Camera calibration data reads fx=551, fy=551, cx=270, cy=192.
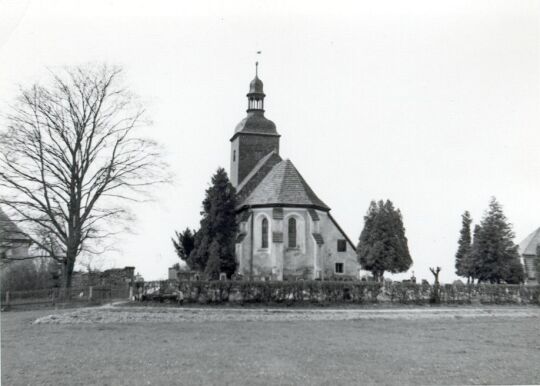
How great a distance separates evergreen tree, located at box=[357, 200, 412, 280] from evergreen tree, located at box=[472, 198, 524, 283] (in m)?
6.38

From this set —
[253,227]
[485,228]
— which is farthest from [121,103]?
[485,228]

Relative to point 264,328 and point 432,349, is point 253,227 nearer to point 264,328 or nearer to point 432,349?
point 264,328

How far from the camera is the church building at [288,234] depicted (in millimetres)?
37844

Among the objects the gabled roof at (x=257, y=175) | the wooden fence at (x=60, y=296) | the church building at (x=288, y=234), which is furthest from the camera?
→ the gabled roof at (x=257, y=175)

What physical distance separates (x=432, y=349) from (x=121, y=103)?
71.5ft

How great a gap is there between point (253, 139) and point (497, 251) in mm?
21986

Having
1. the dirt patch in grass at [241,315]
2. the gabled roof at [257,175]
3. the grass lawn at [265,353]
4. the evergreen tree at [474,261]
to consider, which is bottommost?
the grass lawn at [265,353]

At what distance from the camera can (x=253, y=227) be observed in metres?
39.2

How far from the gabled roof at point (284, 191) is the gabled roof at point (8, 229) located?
1608cm

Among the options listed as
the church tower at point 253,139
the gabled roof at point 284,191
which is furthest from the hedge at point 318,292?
the church tower at point 253,139

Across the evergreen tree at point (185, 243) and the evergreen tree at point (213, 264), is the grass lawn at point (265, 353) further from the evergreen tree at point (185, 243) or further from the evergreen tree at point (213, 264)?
the evergreen tree at point (185, 243)

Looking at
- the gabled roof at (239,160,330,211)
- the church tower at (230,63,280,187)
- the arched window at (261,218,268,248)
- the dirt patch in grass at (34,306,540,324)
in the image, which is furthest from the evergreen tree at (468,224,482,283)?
the dirt patch in grass at (34,306,540,324)

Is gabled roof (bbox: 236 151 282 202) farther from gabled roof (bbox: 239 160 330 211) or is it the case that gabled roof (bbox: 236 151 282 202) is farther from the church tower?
gabled roof (bbox: 239 160 330 211)

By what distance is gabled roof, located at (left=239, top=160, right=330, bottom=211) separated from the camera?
38.8 metres
